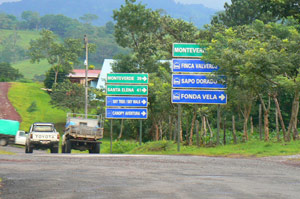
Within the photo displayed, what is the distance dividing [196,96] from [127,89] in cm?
908

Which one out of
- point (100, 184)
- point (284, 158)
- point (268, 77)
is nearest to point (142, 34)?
point (268, 77)

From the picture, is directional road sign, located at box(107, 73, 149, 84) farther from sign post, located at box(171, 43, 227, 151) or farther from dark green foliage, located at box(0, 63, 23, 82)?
dark green foliage, located at box(0, 63, 23, 82)

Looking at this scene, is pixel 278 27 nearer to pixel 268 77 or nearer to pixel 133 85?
pixel 268 77

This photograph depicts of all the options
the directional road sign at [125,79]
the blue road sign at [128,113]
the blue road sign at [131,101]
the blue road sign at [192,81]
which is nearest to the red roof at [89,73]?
the blue road sign at [128,113]

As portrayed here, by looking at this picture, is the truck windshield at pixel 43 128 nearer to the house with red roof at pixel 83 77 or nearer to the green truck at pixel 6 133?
the green truck at pixel 6 133

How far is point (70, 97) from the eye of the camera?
269 ft

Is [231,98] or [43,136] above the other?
[231,98]

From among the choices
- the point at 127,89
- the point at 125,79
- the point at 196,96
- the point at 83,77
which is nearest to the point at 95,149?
the point at 196,96

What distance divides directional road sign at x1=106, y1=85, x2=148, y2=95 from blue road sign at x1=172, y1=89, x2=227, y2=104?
26.1 feet

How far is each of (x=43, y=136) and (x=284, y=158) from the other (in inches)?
644

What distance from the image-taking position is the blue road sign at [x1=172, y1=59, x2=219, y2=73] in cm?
3550

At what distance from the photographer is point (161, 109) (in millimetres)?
48938

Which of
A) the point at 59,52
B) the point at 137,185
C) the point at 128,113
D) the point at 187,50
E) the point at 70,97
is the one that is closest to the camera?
the point at 137,185

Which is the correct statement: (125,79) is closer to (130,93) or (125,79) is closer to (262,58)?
(130,93)
